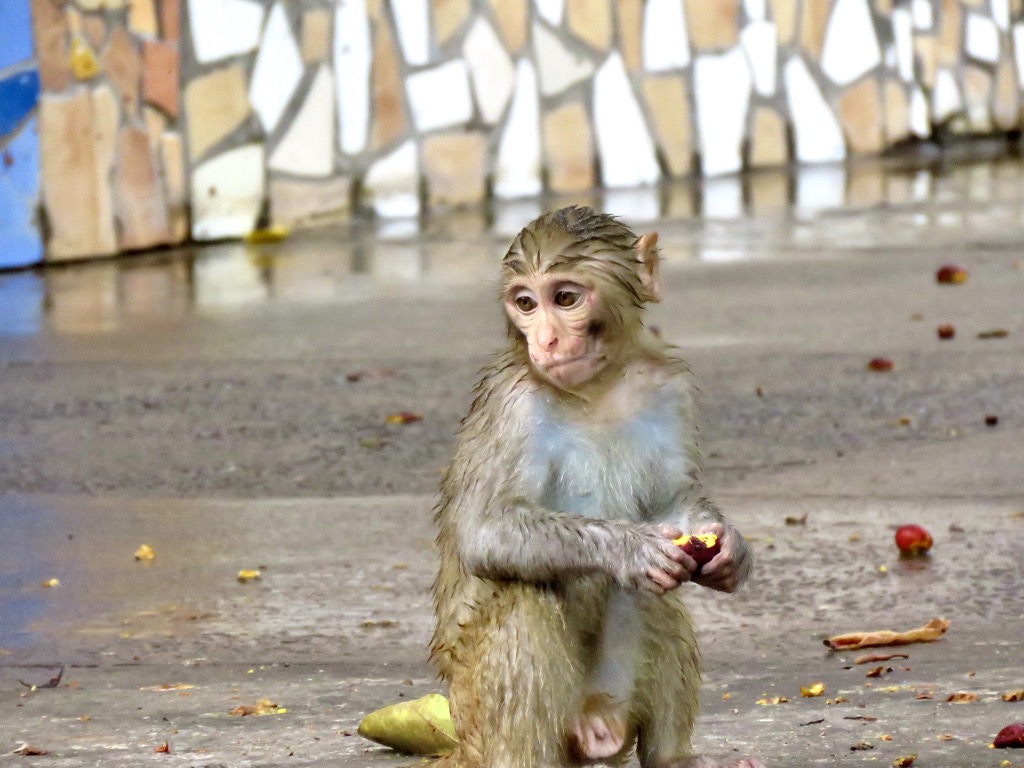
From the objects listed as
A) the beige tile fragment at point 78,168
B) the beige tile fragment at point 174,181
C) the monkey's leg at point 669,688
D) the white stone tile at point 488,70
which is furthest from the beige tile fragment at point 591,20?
the monkey's leg at point 669,688

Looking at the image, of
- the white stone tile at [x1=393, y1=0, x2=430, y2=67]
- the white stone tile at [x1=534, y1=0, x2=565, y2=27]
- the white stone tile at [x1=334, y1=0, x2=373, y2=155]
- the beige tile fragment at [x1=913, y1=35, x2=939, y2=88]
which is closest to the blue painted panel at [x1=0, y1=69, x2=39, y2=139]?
the white stone tile at [x1=334, y1=0, x2=373, y2=155]

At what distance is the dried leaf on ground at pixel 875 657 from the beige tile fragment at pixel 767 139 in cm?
1333

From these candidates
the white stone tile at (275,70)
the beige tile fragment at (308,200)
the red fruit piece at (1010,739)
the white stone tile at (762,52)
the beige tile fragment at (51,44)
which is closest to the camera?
the red fruit piece at (1010,739)

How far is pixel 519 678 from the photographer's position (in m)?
3.08

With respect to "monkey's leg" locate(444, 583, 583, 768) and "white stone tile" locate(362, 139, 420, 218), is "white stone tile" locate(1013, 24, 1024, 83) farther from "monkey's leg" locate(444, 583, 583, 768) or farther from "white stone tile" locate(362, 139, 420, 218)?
"monkey's leg" locate(444, 583, 583, 768)

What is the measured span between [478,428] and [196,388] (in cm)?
478

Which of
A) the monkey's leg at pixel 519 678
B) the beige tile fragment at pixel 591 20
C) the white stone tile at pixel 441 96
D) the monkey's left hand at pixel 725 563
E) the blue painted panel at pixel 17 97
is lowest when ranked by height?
the monkey's leg at pixel 519 678

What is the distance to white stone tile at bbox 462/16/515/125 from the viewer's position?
47.7ft

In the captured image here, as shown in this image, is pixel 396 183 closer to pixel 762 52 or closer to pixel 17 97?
pixel 17 97

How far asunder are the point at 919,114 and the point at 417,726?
17.2 m

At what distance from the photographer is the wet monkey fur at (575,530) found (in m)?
3.11

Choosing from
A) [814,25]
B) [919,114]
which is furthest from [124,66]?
[919,114]

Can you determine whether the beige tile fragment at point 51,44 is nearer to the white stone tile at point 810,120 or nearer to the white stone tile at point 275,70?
the white stone tile at point 275,70

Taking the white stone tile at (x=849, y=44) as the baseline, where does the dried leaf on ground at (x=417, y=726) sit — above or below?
below
